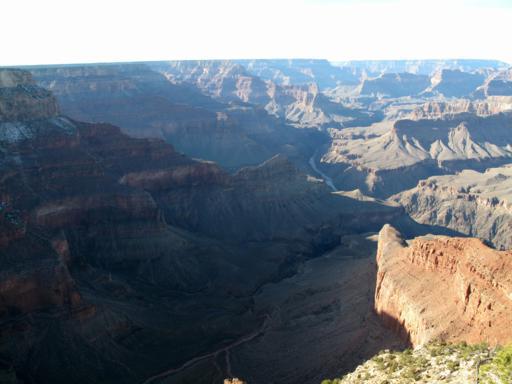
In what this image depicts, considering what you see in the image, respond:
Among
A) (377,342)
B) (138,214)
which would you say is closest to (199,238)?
(138,214)

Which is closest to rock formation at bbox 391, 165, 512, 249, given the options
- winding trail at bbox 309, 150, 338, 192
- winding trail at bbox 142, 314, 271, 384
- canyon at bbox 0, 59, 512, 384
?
canyon at bbox 0, 59, 512, 384

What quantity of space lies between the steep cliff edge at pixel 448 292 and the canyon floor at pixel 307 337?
2.95m

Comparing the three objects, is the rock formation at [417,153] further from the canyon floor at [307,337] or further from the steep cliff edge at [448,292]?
the steep cliff edge at [448,292]

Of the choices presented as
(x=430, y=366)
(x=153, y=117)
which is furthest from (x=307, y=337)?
(x=153, y=117)

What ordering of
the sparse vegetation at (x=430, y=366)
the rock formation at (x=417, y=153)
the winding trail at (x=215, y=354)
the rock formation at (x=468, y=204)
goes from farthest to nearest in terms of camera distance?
the rock formation at (x=417, y=153) < the rock formation at (x=468, y=204) < the winding trail at (x=215, y=354) < the sparse vegetation at (x=430, y=366)

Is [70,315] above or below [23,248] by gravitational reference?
below

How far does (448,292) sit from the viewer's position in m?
47.1

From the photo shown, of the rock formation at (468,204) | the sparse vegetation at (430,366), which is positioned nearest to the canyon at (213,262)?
the rock formation at (468,204)

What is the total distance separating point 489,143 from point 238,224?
111093 mm

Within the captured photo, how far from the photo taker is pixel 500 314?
131ft

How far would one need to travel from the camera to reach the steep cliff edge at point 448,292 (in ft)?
134

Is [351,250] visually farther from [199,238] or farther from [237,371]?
[237,371]

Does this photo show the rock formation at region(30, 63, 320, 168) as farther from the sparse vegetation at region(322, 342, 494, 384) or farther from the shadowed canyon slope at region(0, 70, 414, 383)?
the sparse vegetation at region(322, 342, 494, 384)

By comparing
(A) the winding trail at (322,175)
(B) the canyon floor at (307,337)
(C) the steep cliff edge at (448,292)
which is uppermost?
(C) the steep cliff edge at (448,292)
